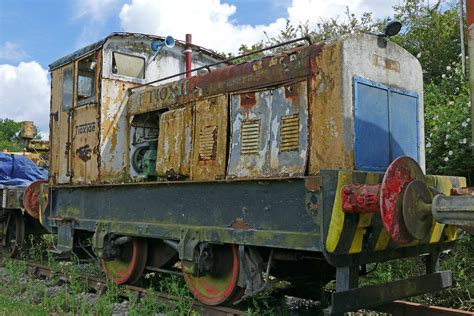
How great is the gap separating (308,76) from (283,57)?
0.39 m

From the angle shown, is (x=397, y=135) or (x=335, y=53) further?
(x=397, y=135)

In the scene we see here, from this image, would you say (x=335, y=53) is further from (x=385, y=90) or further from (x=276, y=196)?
(x=276, y=196)

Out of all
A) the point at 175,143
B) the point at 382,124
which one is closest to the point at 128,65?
the point at 175,143

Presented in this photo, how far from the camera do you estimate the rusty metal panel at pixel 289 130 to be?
15.2 ft

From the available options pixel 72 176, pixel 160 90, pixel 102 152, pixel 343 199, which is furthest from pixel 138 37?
pixel 343 199

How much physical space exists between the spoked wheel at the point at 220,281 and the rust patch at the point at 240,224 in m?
0.27

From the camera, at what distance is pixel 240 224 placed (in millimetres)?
4840

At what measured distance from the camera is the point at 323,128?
445cm

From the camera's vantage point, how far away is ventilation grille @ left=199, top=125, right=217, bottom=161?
5.38 metres

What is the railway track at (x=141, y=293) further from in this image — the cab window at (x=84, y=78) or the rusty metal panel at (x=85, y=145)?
the cab window at (x=84, y=78)

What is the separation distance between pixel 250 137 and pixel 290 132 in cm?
49

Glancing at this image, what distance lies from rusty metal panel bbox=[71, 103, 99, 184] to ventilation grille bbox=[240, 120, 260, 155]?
2.53m

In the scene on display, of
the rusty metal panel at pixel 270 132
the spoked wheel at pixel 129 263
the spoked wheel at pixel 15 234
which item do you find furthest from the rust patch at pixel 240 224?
the spoked wheel at pixel 15 234

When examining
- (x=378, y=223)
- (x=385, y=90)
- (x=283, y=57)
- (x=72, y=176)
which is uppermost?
(x=283, y=57)
